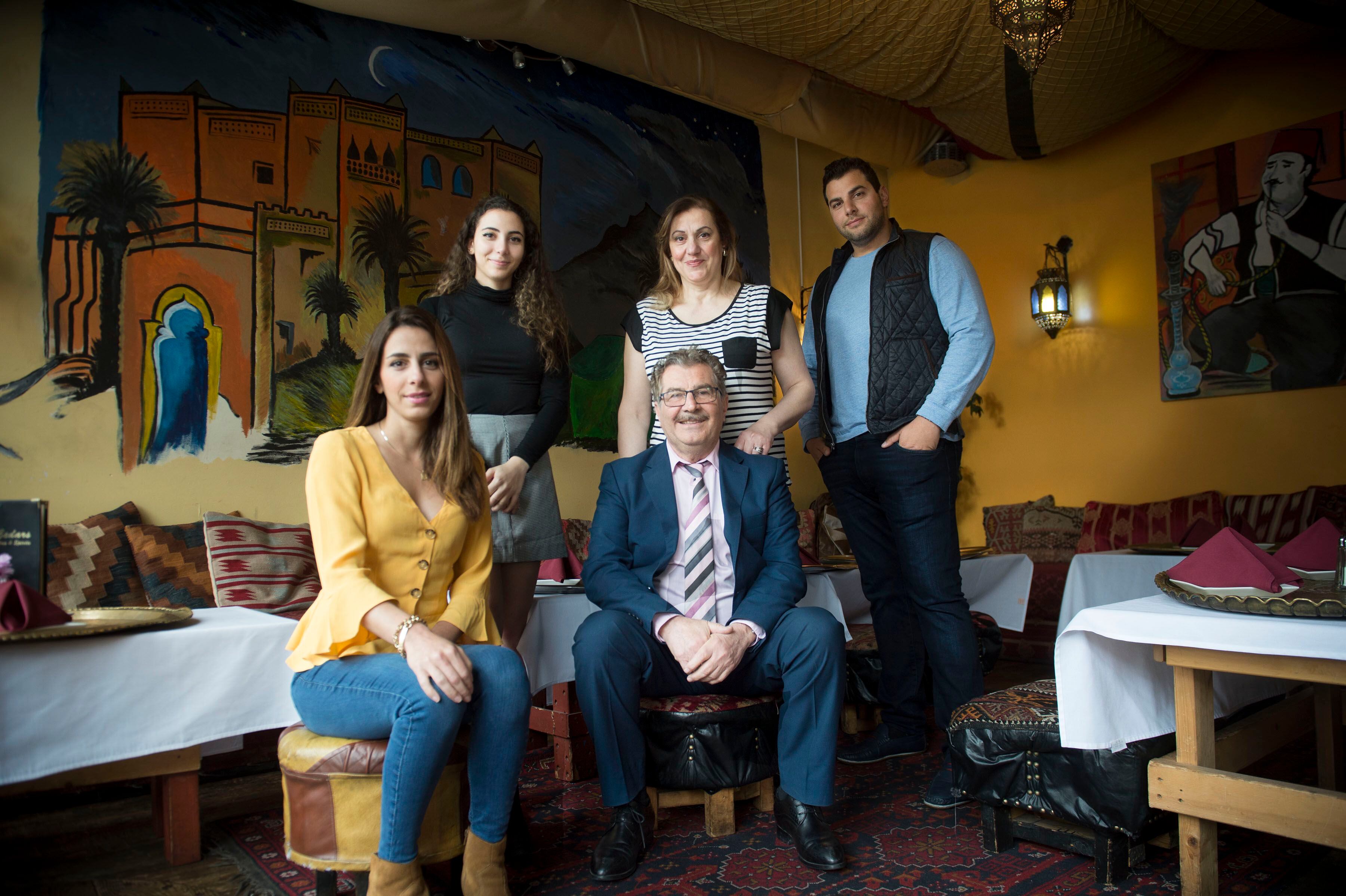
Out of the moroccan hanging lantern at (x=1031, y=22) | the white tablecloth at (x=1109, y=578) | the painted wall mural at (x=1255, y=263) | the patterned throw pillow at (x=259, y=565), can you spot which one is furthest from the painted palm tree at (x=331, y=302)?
the painted wall mural at (x=1255, y=263)

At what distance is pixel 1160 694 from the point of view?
1.94 m

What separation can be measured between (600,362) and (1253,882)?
4.04m

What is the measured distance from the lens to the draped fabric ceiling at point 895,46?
4195mm

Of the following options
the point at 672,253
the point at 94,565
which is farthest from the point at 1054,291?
the point at 94,565

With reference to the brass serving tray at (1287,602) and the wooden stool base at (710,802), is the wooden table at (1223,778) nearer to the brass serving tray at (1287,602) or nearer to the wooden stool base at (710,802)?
the brass serving tray at (1287,602)

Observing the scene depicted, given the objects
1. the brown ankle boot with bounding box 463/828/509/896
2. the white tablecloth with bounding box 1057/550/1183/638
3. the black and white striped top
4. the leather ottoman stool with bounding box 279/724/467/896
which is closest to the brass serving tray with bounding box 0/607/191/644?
the leather ottoman stool with bounding box 279/724/467/896

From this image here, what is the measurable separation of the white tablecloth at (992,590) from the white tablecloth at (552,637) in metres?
1.19

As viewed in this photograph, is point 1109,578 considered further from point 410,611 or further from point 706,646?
point 410,611

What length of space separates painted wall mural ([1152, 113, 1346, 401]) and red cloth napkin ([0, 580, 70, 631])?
5.97 meters

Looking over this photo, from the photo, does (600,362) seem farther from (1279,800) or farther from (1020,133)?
(1279,800)

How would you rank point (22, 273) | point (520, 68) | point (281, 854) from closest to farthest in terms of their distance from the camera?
point (281, 854) → point (22, 273) → point (520, 68)

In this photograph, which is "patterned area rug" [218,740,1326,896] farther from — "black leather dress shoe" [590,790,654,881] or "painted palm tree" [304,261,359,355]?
"painted palm tree" [304,261,359,355]

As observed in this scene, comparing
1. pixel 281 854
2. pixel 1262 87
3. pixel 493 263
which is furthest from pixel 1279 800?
pixel 1262 87

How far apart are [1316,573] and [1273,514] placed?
3761 mm
